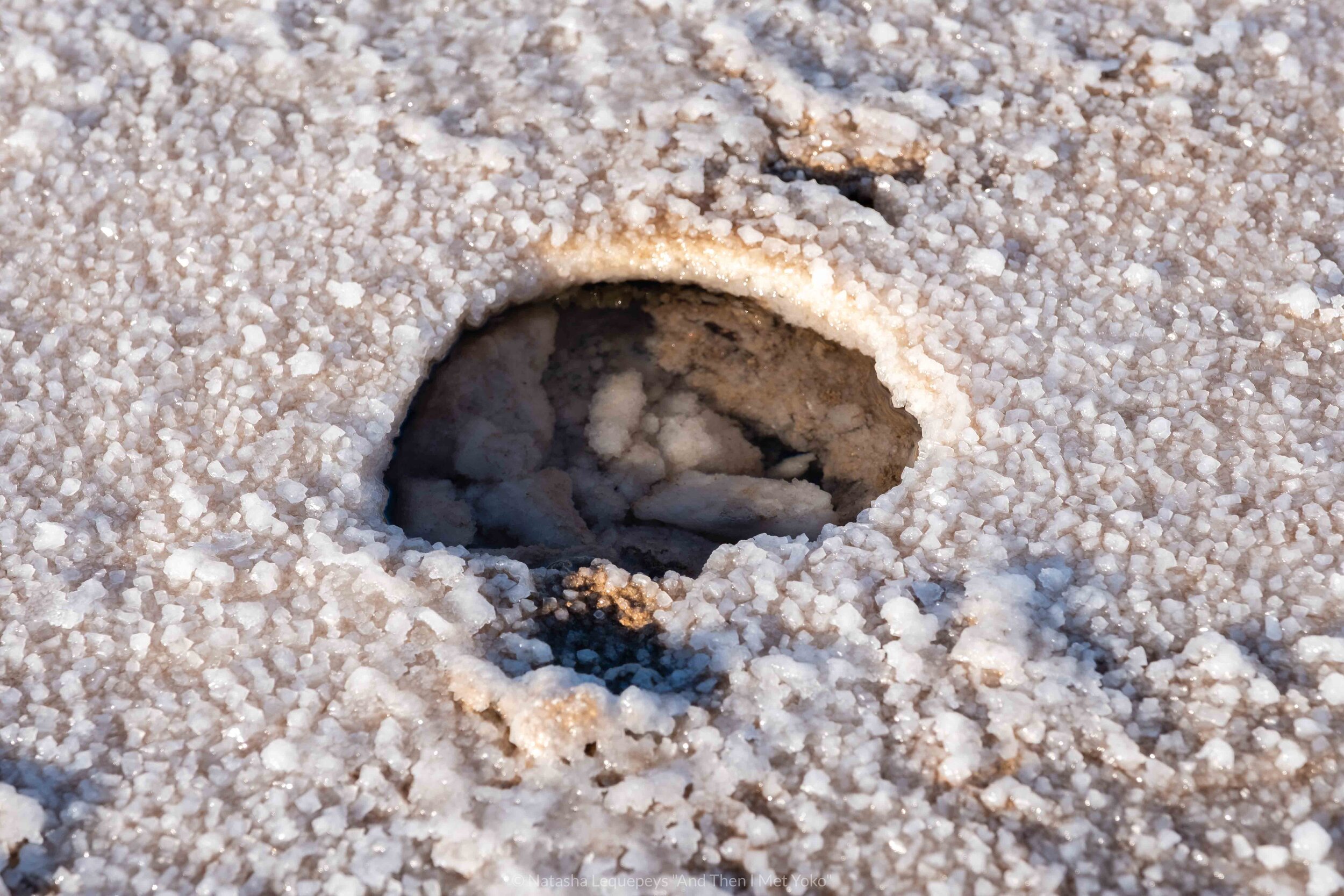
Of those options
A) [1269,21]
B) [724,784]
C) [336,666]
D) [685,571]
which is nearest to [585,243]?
[685,571]

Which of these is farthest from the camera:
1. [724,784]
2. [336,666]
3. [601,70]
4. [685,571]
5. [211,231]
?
[601,70]

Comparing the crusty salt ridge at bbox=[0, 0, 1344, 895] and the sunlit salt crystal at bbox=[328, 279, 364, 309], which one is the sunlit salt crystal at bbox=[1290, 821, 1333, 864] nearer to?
the crusty salt ridge at bbox=[0, 0, 1344, 895]

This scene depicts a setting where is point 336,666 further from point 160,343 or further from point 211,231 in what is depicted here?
point 211,231

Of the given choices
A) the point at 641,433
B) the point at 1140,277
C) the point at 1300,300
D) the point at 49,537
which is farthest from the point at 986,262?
the point at 49,537

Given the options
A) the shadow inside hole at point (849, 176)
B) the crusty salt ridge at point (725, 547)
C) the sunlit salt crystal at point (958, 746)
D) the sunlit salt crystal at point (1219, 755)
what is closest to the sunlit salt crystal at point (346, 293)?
the crusty salt ridge at point (725, 547)

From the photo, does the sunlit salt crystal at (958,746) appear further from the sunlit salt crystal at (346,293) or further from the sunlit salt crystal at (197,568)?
the sunlit salt crystal at (346,293)

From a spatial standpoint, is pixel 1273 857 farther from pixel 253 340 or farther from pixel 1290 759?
pixel 253 340
